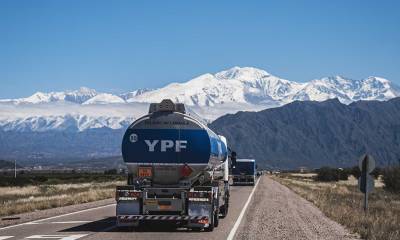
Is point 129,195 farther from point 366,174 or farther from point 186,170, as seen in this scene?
point 366,174

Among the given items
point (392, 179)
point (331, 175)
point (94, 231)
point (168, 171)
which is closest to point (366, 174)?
point (168, 171)

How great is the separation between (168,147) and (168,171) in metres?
0.70

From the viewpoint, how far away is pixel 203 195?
72.1ft

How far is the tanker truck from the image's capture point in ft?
71.6

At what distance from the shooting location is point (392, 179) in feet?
240

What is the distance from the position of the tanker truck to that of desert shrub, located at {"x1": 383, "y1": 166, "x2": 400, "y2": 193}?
5106 centimetres

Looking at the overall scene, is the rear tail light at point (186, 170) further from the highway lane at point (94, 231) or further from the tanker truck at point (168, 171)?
the highway lane at point (94, 231)

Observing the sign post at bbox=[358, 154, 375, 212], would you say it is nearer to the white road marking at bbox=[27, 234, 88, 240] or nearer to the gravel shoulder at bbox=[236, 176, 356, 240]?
the gravel shoulder at bbox=[236, 176, 356, 240]

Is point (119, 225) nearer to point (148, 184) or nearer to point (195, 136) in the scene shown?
point (148, 184)

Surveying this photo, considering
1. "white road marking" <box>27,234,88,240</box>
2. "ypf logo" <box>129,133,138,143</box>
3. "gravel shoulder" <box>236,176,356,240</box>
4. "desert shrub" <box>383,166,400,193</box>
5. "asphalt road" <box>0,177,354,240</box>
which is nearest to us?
"white road marking" <box>27,234,88,240</box>

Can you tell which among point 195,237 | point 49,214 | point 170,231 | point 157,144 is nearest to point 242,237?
point 195,237

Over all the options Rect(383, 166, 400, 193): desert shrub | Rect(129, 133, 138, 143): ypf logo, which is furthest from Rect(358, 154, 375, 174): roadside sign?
Rect(383, 166, 400, 193): desert shrub

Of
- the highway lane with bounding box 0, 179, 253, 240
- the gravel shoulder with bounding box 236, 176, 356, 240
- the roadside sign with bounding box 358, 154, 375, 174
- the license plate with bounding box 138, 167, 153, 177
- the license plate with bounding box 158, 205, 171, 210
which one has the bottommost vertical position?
the gravel shoulder with bounding box 236, 176, 356, 240

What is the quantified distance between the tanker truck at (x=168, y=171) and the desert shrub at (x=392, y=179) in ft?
168
